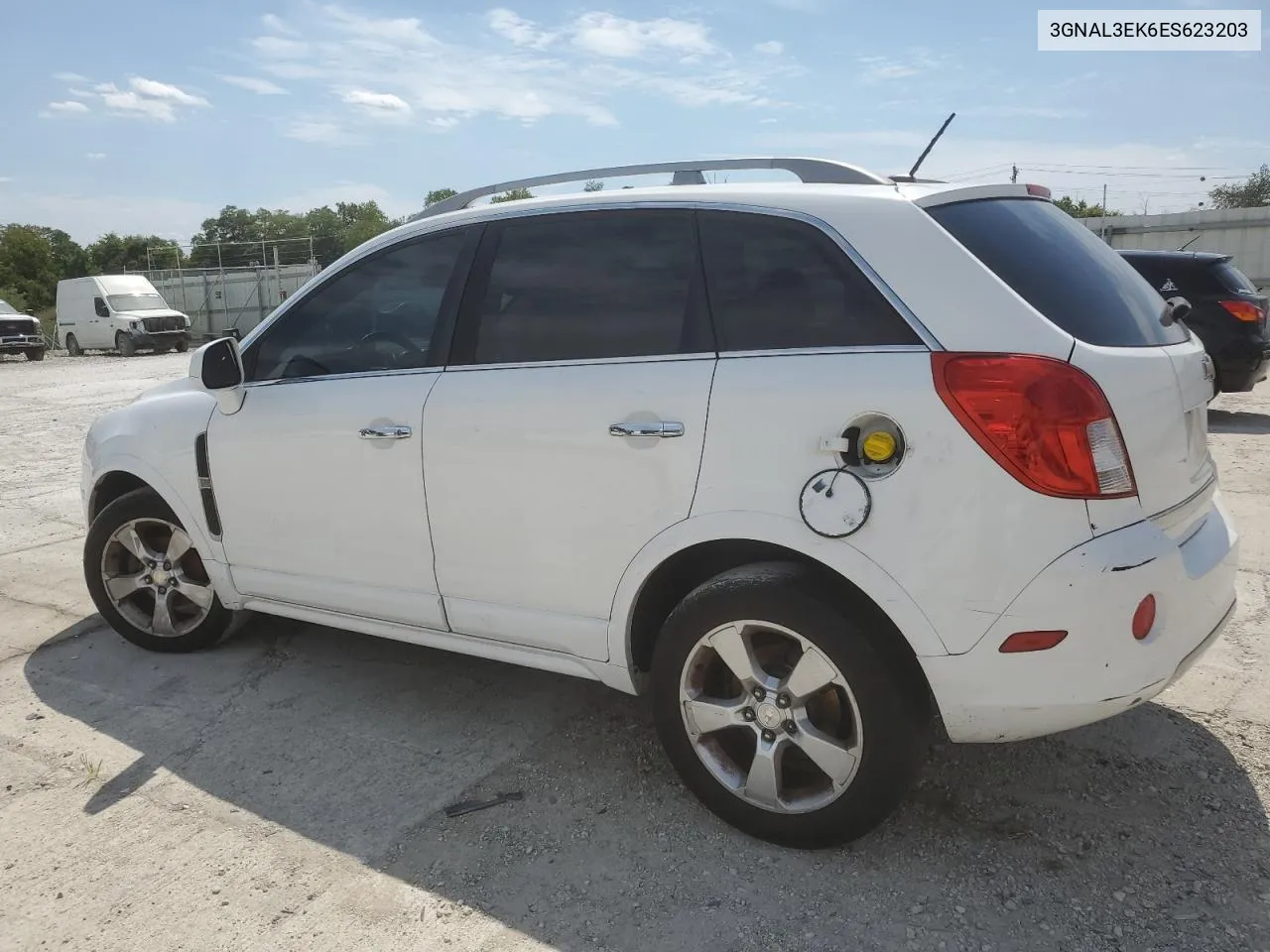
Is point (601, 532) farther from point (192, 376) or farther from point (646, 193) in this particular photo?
point (192, 376)

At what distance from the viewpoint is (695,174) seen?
3.21 meters

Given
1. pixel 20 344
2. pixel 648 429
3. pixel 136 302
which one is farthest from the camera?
pixel 136 302

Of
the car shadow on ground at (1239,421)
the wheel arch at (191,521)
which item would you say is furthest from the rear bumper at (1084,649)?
the car shadow on ground at (1239,421)

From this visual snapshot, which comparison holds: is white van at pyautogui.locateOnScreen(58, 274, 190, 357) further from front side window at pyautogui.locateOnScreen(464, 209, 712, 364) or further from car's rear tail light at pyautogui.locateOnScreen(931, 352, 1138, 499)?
car's rear tail light at pyautogui.locateOnScreen(931, 352, 1138, 499)

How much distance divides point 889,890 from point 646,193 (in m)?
2.13

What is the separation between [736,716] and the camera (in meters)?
2.79

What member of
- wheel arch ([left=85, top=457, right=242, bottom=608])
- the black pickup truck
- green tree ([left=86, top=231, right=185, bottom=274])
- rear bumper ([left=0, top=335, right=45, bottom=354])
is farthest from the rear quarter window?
green tree ([left=86, top=231, right=185, bottom=274])

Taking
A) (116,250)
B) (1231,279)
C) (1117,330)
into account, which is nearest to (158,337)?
(1231,279)

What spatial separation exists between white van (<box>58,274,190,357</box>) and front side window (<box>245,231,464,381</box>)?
87.8ft

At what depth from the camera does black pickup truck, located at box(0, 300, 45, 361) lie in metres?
27.1

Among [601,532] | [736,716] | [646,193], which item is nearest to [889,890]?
[736,716]

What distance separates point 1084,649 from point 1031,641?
0.41 ft

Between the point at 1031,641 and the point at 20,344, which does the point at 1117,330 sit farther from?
the point at 20,344

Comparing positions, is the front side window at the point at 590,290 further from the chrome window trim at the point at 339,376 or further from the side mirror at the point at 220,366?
the side mirror at the point at 220,366
